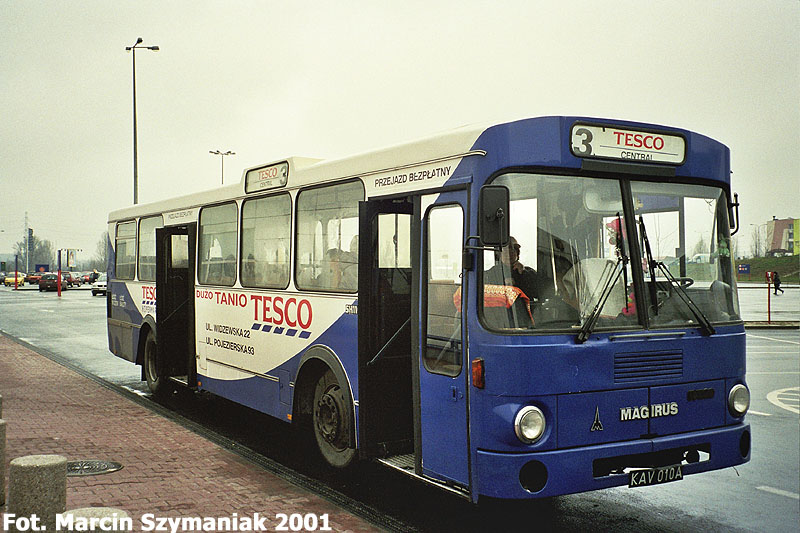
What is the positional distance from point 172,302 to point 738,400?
8.56m

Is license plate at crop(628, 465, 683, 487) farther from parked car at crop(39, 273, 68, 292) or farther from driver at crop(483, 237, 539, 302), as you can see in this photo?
parked car at crop(39, 273, 68, 292)

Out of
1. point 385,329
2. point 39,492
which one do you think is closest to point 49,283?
point 385,329

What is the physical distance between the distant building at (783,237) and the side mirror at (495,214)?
10753 cm

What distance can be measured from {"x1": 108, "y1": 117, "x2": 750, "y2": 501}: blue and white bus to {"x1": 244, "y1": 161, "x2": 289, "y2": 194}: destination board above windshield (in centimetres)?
132

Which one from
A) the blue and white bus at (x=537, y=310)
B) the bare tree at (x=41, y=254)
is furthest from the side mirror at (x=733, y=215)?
the bare tree at (x=41, y=254)

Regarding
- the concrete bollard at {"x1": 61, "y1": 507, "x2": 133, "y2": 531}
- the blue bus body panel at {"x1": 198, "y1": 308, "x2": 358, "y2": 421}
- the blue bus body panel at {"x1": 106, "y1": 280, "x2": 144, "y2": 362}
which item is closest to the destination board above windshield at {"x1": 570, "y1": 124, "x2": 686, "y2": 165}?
the blue bus body panel at {"x1": 198, "y1": 308, "x2": 358, "y2": 421}

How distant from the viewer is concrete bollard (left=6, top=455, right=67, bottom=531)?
4.96m

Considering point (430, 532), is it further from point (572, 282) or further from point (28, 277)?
point (28, 277)

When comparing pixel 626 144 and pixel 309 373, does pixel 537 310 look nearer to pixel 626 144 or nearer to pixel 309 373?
pixel 626 144

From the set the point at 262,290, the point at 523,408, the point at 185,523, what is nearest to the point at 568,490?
the point at 523,408

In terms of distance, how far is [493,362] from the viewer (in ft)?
17.6

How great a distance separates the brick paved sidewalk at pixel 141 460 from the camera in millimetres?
6281

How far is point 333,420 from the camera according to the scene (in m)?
7.50

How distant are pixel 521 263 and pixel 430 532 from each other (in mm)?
2169
